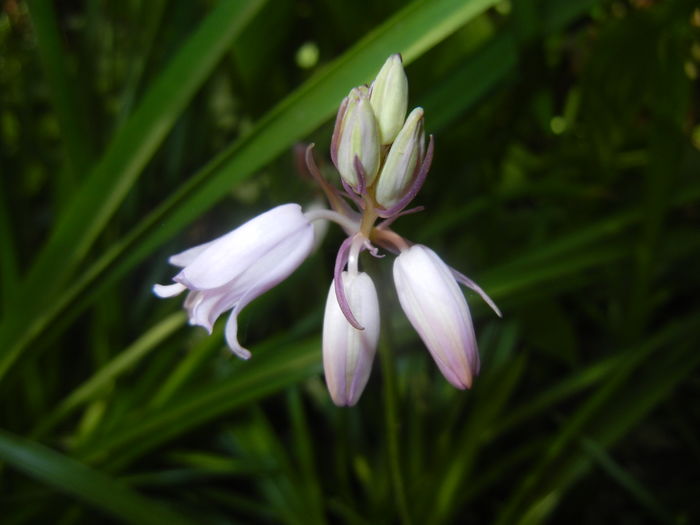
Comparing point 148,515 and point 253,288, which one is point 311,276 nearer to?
point 148,515

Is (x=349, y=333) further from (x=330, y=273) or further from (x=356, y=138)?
(x=330, y=273)

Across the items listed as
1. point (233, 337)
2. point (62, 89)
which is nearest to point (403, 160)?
point (233, 337)

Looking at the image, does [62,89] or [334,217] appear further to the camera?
[62,89]

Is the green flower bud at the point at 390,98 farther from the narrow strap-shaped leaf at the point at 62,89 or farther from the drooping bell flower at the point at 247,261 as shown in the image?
the narrow strap-shaped leaf at the point at 62,89

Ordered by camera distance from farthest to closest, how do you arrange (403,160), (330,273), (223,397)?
(330,273)
(223,397)
(403,160)

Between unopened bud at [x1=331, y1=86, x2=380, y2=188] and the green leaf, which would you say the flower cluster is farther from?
the green leaf

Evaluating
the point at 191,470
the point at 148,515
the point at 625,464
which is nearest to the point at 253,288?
the point at 148,515
